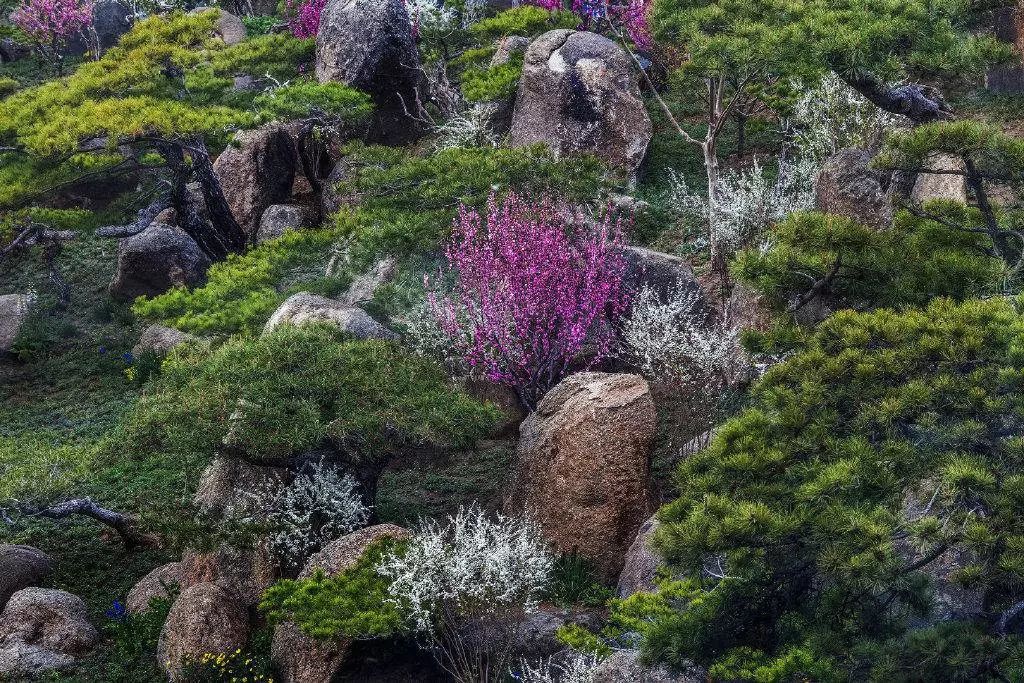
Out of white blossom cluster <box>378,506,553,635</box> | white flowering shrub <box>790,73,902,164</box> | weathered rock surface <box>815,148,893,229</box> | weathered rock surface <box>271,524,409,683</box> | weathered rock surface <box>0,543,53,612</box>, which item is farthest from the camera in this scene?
white flowering shrub <box>790,73,902,164</box>

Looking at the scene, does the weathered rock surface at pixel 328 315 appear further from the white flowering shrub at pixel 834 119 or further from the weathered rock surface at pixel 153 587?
the white flowering shrub at pixel 834 119

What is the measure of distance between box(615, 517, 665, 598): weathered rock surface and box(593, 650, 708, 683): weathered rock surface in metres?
1.37

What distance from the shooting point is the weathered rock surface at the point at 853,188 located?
1447cm

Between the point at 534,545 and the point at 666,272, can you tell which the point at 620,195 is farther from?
the point at 534,545

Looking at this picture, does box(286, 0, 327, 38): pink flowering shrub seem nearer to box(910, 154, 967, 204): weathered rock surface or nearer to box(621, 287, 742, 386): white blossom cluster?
box(621, 287, 742, 386): white blossom cluster

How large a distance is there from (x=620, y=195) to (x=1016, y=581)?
1257 centimetres

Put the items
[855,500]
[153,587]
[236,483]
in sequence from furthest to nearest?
[153,587]
[236,483]
[855,500]

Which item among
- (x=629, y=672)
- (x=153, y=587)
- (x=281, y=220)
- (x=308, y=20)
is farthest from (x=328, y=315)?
(x=308, y=20)

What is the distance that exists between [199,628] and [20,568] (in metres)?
3.30

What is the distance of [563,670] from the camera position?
9344 millimetres

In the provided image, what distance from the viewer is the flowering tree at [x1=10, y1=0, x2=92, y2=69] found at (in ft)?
107

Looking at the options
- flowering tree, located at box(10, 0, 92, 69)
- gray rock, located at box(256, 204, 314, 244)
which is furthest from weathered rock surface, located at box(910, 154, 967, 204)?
flowering tree, located at box(10, 0, 92, 69)

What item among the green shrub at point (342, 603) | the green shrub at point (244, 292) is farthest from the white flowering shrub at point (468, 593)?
the green shrub at point (244, 292)

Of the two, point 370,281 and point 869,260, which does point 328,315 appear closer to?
point 370,281
